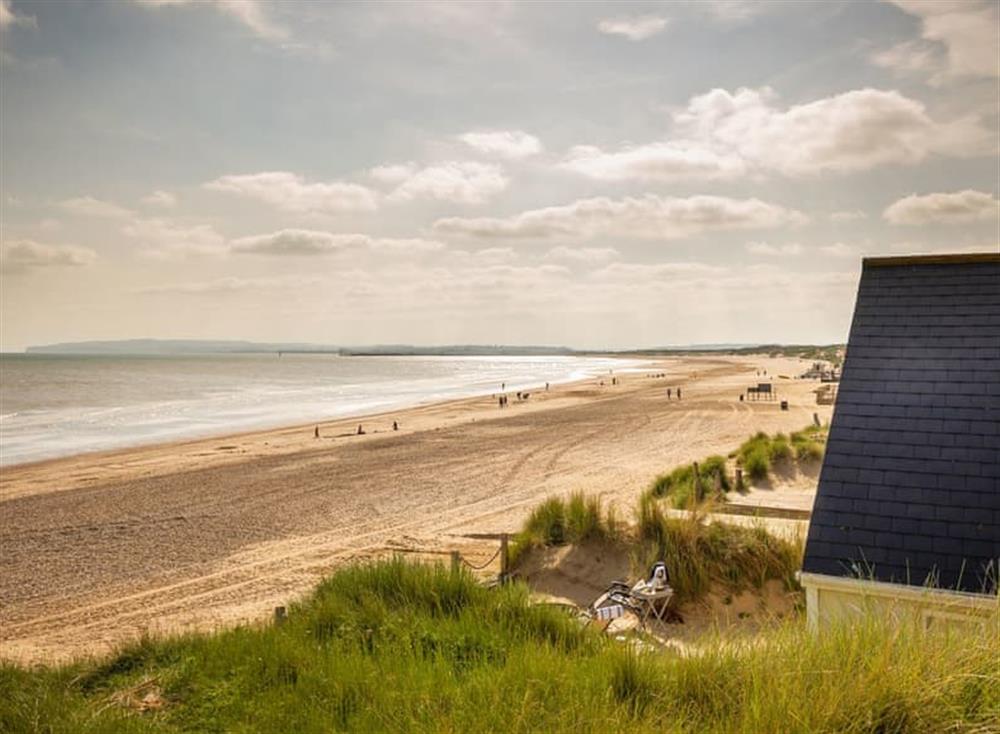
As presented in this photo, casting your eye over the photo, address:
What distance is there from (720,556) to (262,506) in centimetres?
1392

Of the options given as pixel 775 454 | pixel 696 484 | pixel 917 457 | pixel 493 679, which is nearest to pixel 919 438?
pixel 917 457

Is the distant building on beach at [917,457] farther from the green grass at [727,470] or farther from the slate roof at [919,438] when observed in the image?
the green grass at [727,470]

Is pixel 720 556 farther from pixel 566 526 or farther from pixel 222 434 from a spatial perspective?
pixel 222 434

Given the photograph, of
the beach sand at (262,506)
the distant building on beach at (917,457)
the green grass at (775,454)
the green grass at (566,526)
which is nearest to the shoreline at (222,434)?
the beach sand at (262,506)

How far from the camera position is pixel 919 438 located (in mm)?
7488

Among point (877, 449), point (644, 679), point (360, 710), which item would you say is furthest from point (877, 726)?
Result: point (877, 449)

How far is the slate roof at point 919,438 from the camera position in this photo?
Result: 668cm

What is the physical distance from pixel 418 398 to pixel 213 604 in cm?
4832

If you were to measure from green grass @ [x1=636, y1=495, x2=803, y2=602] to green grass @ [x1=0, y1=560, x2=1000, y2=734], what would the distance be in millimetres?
3780

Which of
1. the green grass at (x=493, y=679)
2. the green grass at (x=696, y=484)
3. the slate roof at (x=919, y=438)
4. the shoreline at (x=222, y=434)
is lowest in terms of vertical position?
the shoreline at (x=222, y=434)

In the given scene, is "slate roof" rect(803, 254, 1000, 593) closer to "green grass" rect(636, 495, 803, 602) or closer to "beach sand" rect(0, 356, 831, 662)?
"green grass" rect(636, 495, 803, 602)

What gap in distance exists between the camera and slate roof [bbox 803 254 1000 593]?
21.9 ft

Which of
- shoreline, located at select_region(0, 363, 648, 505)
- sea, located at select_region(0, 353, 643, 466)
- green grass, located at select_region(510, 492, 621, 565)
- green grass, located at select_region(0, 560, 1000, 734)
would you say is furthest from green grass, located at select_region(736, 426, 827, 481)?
sea, located at select_region(0, 353, 643, 466)

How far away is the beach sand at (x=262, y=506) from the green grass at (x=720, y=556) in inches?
170
